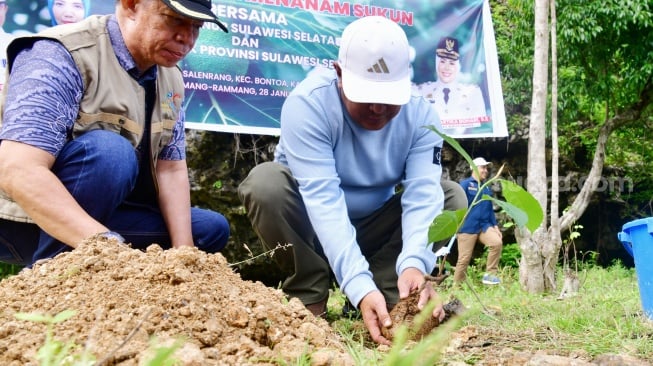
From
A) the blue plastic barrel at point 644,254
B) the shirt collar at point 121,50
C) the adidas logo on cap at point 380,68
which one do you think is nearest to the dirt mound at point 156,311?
the shirt collar at point 121,50

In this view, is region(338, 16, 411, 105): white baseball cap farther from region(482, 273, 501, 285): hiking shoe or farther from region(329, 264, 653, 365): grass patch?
region(482, 273, 501, 285): hiking shoe

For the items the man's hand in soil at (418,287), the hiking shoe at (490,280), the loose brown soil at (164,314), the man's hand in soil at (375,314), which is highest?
the loose brown soil at (164,314)

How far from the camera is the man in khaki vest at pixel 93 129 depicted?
1609 mm

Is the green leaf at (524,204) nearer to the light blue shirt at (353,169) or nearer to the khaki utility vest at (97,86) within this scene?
the light blue shirt at (353,169)

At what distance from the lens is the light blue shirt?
1992 millimetres

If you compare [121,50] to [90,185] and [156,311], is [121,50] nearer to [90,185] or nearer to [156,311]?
[90,185]

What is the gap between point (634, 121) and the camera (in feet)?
25.2

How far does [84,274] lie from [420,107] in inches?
54.1

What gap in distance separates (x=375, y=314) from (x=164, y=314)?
0.81 meters

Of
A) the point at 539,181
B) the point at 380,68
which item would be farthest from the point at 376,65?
the point at 539,181

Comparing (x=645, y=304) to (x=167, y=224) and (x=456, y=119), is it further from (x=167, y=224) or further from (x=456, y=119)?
(x=456, y=119)

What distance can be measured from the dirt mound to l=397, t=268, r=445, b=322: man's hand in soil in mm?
470

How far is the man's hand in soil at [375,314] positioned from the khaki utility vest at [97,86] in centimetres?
83

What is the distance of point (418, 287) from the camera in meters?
1.89
